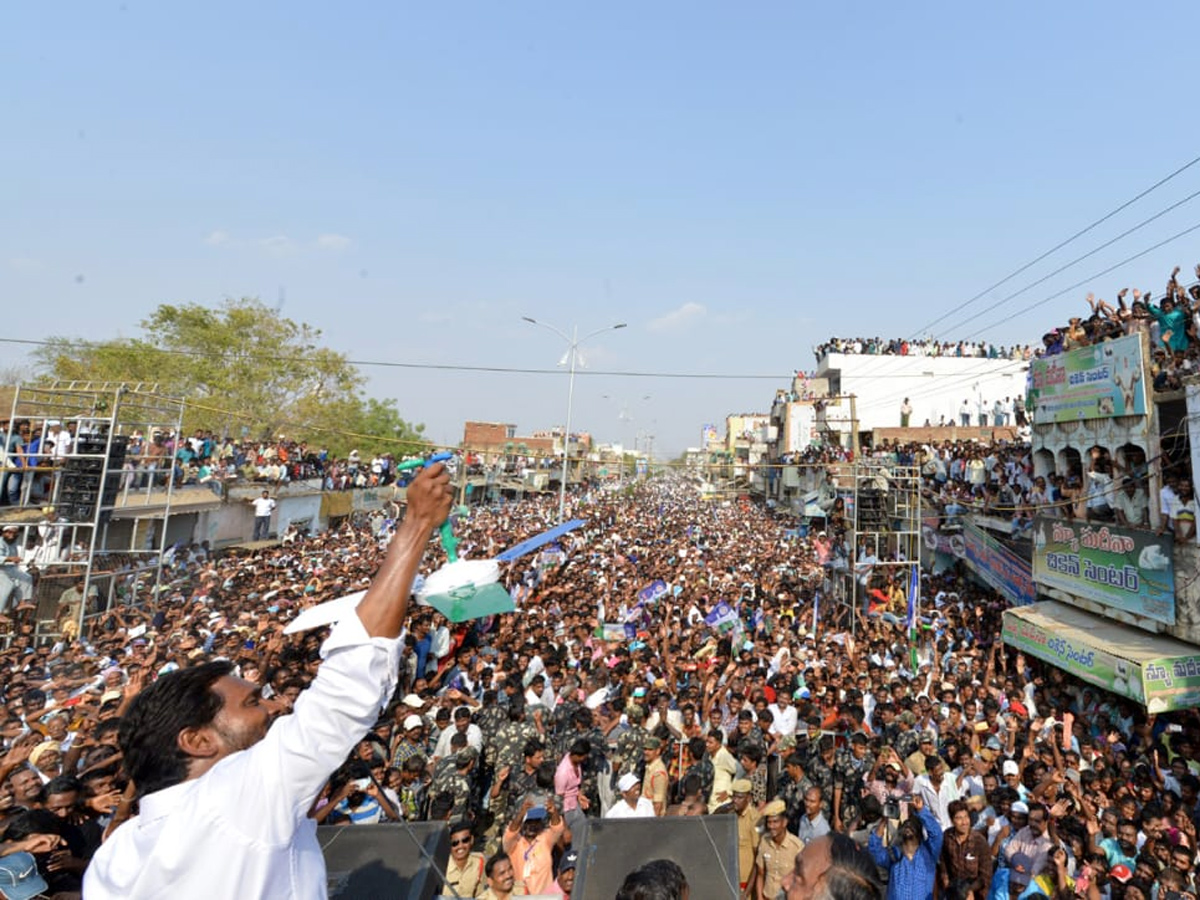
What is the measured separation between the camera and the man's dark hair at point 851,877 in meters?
1.91

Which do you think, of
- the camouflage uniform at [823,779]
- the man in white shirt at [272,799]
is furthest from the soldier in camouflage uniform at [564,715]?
the man in white shirt at [272,799]

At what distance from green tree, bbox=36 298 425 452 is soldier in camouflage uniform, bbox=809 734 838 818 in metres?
27.4

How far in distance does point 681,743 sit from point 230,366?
33.5 m

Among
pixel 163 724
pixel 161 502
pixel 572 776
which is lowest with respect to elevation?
pixel 572 776

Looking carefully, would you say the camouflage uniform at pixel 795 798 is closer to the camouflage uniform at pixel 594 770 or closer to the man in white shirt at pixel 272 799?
the camouflage uniform at pixel 594 770

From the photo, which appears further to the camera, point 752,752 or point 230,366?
point 230,366

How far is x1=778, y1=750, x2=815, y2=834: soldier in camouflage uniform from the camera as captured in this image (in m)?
5.59

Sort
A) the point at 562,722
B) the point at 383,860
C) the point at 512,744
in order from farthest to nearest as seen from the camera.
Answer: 1. the point at 562,722
2. the point at 512,744
3. the point at 383,860

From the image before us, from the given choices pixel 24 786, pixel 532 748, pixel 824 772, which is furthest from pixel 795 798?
pixel 24 786

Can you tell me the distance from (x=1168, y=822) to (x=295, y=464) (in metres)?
23.9

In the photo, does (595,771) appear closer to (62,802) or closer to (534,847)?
A: (534,847)

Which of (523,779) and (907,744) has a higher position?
(907,744)

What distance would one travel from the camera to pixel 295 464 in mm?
23797

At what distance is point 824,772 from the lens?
5.91m
